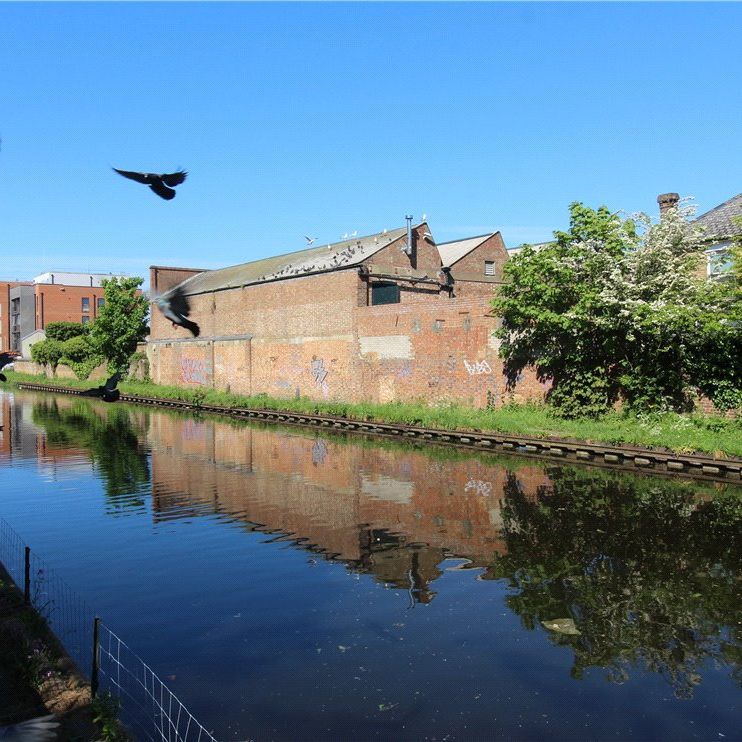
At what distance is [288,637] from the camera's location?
7.97 metres

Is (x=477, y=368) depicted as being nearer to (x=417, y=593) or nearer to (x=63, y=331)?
(x=417, y=593)

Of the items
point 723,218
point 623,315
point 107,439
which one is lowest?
point 107,439

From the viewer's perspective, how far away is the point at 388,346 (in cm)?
3083

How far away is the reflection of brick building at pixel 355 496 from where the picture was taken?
447 inches

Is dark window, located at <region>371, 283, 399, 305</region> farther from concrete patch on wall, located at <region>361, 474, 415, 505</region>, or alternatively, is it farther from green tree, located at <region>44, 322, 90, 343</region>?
green tree, located at <region>44, 322, 90, 343</region>

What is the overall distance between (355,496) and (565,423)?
9.36 metres

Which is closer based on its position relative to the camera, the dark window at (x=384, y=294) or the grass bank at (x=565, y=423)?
the grass bank at (x=565, y=423)

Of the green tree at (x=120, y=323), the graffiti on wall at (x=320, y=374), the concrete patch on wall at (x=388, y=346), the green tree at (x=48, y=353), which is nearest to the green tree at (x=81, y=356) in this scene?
the green tree at (x=48, y=353)

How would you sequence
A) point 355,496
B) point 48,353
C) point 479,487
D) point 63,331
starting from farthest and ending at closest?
point 63,331
point 48,353
point 479,487
point 355,496

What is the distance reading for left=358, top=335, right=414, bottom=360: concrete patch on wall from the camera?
2999 cm

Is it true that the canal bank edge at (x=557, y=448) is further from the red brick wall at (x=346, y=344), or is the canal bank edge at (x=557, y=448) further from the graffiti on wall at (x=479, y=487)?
the graffiti on wall at (x=479, y=487)

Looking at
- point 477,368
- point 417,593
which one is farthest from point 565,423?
point 417,593

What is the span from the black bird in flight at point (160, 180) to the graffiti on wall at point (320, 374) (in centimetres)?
2499

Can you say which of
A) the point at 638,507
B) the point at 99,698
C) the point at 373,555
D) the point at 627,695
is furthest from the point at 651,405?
the point at 99,698
